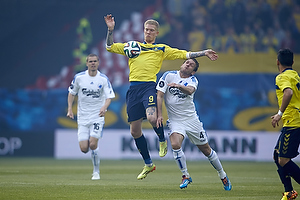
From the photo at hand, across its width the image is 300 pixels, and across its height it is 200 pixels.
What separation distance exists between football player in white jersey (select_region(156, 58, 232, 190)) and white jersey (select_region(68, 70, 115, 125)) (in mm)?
2571

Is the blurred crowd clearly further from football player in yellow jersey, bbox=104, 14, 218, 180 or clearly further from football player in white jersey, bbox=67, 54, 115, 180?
football player in yellow jersey, bbox=104, 14, 218, 180

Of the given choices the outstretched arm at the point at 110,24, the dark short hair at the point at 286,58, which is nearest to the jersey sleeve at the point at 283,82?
the dark short hair at the point at 286,58

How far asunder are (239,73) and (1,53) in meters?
9.14

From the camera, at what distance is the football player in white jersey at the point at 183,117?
343 inches

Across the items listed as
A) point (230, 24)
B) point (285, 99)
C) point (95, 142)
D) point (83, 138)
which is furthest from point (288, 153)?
point (230, 24)

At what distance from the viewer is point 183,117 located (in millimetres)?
8883

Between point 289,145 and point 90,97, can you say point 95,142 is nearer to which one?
point 90,97

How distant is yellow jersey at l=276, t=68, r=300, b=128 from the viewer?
6.92 meters

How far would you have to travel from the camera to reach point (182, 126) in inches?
346

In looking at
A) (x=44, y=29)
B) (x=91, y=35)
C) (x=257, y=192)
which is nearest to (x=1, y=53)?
(x=44, y=29)

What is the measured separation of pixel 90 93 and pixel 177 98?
2.99 metres

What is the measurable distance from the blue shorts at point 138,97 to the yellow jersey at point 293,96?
265 cm

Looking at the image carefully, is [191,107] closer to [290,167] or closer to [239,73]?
[290,167]

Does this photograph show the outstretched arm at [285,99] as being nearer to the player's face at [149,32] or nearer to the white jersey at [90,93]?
the player's face at [149,32]
